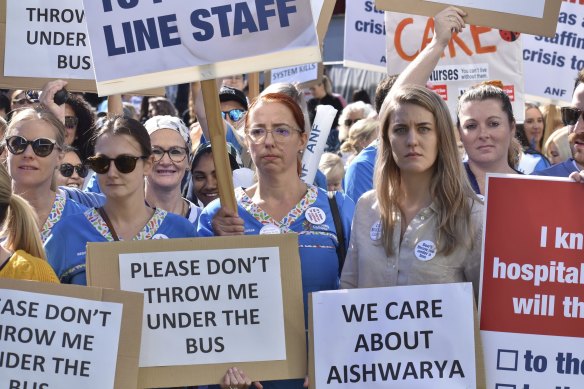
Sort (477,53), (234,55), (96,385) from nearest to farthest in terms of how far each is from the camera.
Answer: (96,385)
(234,55)
(477,53)

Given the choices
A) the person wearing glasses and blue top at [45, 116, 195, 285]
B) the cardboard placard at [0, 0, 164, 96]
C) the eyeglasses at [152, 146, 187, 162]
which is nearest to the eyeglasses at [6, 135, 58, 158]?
the person wearing glasses and blue top at [45, 116, 195, 285]

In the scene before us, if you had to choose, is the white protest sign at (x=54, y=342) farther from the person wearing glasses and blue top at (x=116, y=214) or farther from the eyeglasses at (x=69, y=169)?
the eyeglasses at (x=69, y=169)

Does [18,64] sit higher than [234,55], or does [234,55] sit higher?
[18,64]

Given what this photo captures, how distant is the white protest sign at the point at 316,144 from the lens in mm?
6855

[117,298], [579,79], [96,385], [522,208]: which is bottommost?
[96,385]

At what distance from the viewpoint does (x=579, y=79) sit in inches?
221

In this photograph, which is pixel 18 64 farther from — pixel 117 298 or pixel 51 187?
pixel 117 298

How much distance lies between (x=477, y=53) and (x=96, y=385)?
15.6ft

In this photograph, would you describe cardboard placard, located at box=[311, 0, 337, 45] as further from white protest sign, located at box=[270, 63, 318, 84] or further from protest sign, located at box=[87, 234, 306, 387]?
protest sign, located at box=[87, 234, 306, 387]

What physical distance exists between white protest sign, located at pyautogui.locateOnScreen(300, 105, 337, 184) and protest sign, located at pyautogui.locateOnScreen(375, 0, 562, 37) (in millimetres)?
1168

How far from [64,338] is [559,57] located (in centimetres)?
572

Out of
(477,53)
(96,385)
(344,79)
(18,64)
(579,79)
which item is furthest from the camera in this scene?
(344,79)

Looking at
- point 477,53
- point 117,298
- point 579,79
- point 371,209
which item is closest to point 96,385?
point 117,298

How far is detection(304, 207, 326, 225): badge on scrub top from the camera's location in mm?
5051
